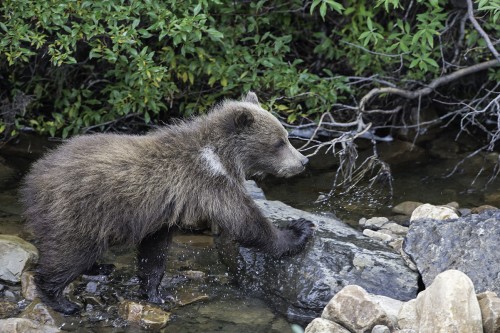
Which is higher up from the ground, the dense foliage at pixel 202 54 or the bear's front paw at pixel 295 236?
the dense foliage at pixel 202 54

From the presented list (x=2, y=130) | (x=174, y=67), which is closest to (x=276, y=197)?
(x=174, y=67)

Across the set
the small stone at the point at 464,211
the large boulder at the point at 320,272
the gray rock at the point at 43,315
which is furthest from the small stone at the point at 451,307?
the small stone at the point at 464,211

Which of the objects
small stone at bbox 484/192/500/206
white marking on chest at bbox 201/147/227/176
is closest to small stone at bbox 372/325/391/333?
white marking on chest at bbox 201/147/227/176

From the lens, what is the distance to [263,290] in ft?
23.6

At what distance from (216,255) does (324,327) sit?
2.24 m

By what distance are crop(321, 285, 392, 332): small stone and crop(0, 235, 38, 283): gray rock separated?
114 inches

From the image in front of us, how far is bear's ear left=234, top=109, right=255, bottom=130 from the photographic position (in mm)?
7094

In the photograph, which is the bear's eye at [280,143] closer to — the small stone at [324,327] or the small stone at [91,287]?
the small stone at [324,327]

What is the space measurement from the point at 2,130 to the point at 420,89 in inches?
217

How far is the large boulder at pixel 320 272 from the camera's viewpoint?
691 cm

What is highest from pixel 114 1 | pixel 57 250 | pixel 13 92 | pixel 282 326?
pixel 114 1

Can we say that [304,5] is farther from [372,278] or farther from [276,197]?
[372,278]

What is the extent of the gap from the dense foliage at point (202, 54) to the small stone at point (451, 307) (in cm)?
372

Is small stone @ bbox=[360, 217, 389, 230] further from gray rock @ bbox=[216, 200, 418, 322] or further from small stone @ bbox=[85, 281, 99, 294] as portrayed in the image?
small stone @ bbox=[85, 281, 99, 294]
